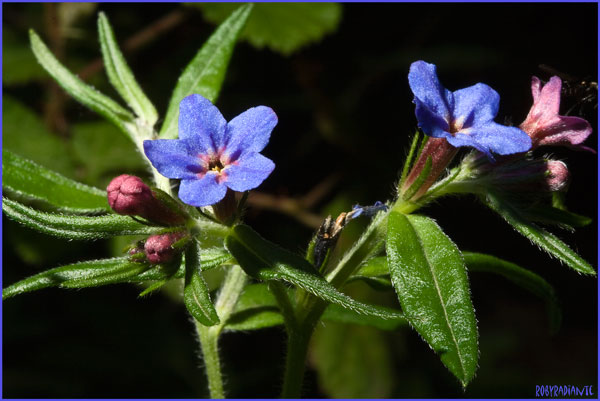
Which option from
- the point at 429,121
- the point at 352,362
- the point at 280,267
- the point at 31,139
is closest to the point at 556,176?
the point at 429,121

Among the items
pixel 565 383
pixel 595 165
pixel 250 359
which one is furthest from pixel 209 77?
pixel 565 383

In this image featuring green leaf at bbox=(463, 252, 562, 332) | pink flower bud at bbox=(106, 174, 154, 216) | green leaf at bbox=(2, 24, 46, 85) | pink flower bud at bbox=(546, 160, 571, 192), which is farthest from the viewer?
green leaf at bbox=(2, 24, 46, 85)

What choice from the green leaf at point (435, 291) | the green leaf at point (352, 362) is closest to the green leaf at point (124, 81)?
the green leaf at point (435, 291)

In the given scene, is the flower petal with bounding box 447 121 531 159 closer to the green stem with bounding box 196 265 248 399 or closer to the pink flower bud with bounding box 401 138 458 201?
the pink flower bud with bounding box 401 138 458 201

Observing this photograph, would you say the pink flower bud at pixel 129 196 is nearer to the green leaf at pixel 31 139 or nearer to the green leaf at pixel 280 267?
the green leaf at pixel 280 267

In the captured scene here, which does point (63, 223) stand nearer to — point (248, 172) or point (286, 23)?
point (248, 172)

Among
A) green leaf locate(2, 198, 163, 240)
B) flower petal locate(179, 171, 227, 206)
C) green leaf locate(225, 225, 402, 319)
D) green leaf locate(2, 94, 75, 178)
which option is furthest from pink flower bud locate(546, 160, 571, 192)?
green leaf locate(2, 94, 75, 178)
